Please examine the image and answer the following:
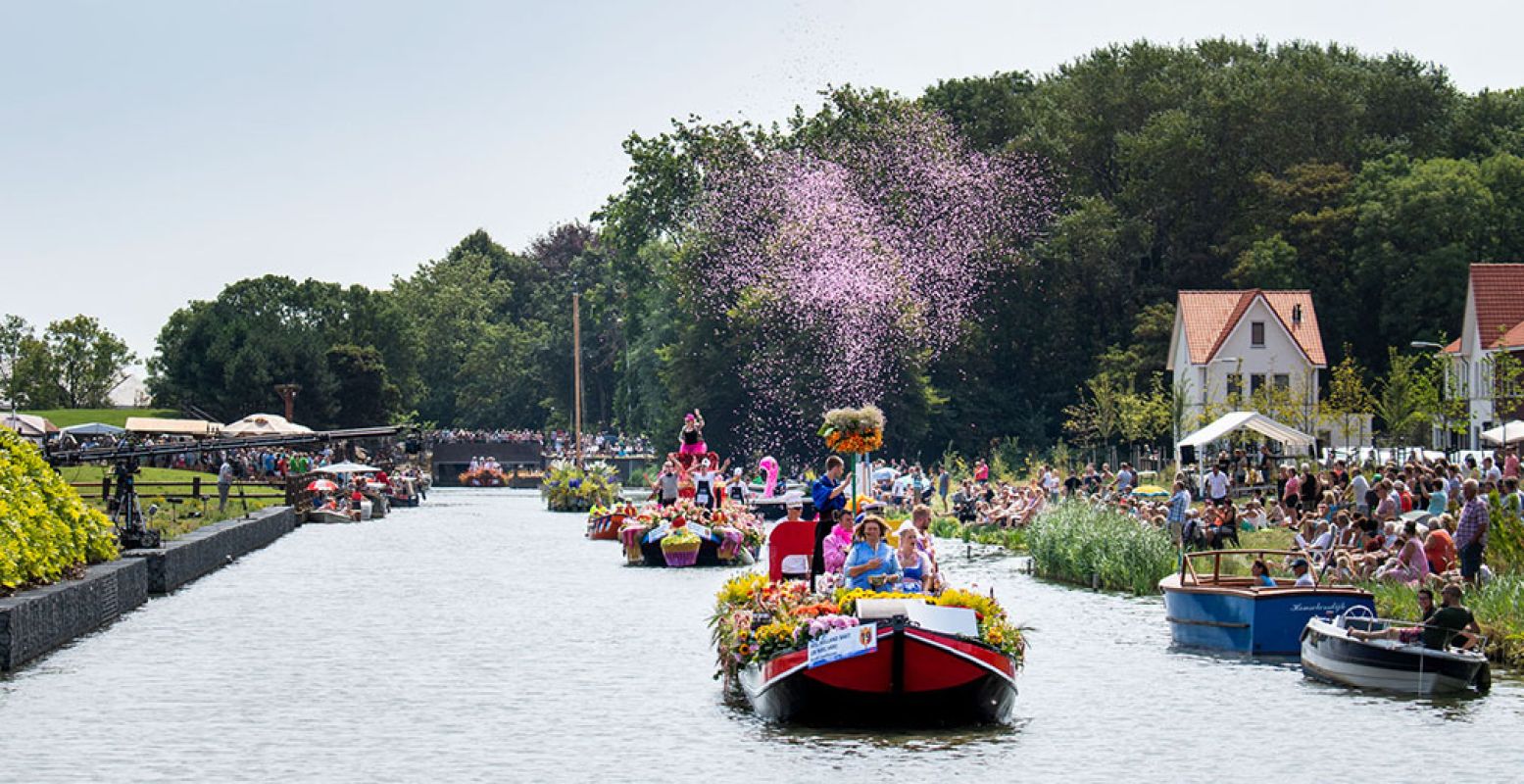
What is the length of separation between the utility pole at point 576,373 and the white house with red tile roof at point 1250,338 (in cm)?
2782

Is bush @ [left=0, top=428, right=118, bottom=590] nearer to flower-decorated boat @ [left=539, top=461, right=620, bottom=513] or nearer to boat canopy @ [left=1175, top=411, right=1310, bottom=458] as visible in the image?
boat canopy @ [left=1175, top=411, right=1310, bottom=458]

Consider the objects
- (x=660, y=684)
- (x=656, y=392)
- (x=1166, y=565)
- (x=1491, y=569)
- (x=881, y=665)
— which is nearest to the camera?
(x=881, y=665)

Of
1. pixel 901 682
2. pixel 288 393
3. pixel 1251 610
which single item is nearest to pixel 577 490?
pixel 288 393

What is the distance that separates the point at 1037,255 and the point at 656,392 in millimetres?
20761

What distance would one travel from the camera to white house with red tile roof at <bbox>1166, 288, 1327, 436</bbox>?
92.1 meters

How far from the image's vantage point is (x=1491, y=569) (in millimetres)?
32656

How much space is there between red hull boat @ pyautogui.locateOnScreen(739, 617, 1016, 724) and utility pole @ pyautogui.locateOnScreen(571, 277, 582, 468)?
76.1 meters

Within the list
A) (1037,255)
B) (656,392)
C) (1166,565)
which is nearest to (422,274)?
(656,392)

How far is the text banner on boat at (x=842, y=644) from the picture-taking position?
2170 cm

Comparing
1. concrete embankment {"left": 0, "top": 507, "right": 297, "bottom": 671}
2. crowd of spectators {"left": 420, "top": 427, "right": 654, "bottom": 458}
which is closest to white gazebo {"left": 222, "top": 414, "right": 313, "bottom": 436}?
crowd of spectators {"left": 420, "top": 427, "right": 654, "bottom": 458}

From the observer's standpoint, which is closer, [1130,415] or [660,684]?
[660,684]

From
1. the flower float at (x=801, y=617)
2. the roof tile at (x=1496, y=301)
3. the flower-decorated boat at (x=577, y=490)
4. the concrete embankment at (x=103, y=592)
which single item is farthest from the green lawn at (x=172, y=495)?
the roof tile at (x=1496, y=301)

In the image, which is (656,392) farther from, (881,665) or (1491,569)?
(881,665)

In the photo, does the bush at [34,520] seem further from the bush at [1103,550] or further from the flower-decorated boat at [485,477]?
the flower-decorated boat at [485,477]
